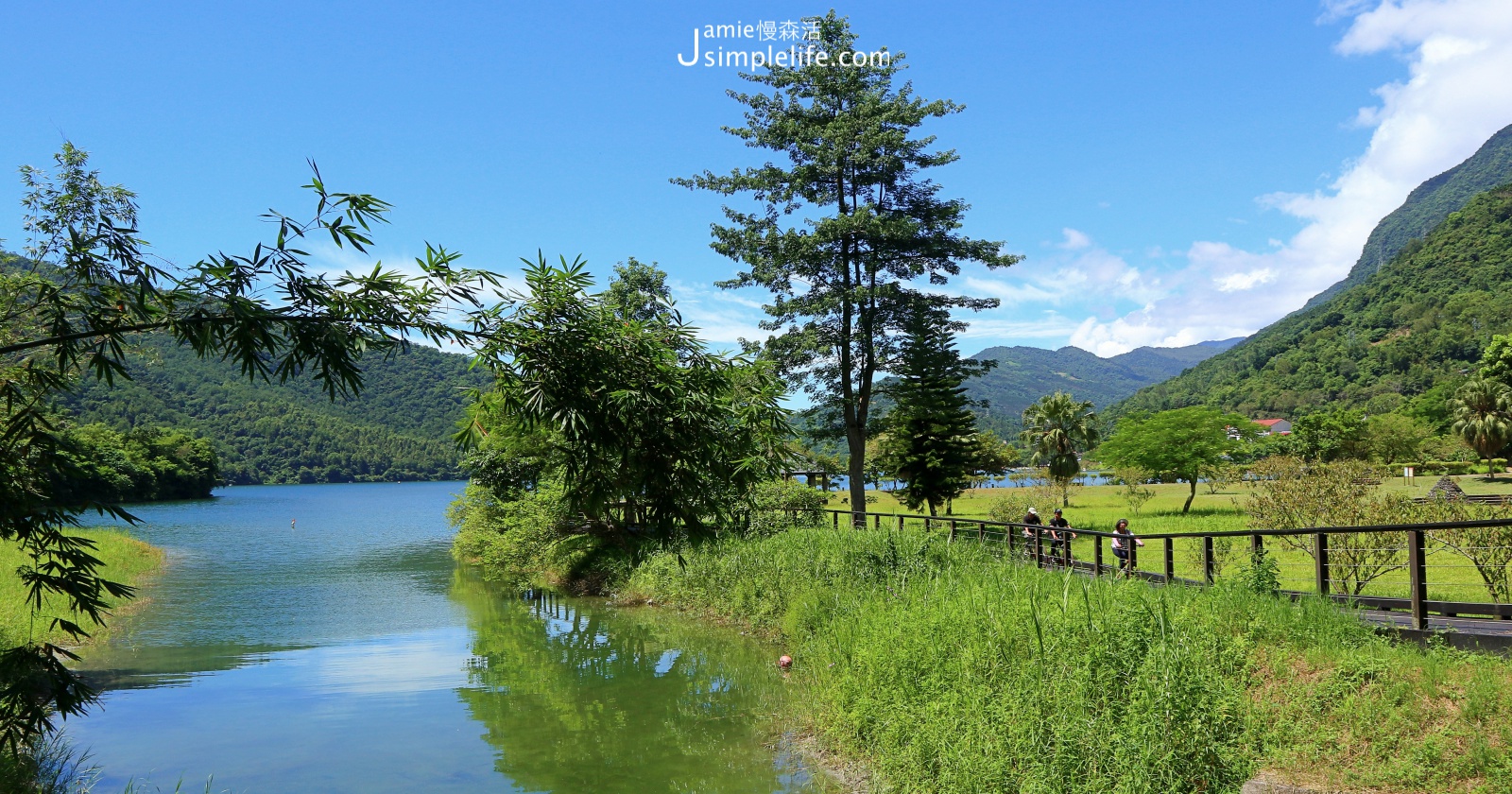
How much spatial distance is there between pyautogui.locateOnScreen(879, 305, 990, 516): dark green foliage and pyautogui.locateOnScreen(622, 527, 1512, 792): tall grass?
68.6 ft

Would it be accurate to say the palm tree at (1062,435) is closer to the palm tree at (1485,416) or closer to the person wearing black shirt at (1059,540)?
the palm tree at (1485,416)

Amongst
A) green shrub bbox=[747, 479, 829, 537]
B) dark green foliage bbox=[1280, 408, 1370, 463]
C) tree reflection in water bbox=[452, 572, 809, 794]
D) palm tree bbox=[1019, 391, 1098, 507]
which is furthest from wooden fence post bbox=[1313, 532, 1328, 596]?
dark green foliage bbox=[1280, 408, 1370, 463]

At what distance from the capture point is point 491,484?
3186 centimetres

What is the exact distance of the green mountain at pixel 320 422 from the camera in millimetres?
137000

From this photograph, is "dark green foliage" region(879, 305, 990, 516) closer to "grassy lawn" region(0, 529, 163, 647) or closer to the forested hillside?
"grassy lawn" region(0, 529, 163, 647)

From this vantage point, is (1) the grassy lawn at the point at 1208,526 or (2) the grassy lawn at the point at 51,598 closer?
(2) the grassy lawn at the point at 51,598

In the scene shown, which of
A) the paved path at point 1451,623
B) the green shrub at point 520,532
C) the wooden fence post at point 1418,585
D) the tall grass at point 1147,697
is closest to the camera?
the tall grass at point 1147,697

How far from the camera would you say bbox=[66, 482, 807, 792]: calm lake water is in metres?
10.5

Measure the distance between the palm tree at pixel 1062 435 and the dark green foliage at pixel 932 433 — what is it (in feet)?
59.9

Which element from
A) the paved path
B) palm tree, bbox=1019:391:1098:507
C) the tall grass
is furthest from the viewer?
palm tree, bbox=1019:391:1098:507

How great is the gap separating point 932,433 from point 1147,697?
1099 inches

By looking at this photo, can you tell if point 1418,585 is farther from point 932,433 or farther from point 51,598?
point 932,433

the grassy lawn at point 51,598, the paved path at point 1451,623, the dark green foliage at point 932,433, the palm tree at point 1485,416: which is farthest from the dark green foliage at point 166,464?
the palm tree at point 1485,416

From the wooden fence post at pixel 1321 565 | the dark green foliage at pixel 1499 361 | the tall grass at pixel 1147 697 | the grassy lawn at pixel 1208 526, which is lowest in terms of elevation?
the grassy lawn at pixel 1208 526
